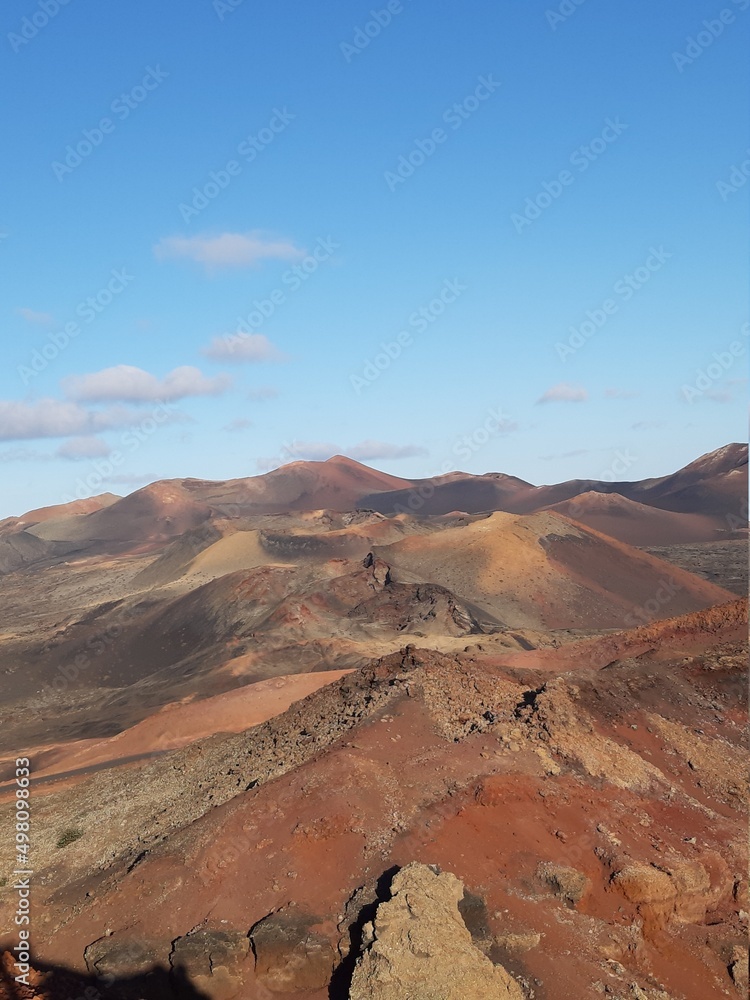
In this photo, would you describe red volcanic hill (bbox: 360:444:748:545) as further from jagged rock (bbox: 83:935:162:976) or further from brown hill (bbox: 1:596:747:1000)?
jagged rock (bbox: 83:935:162:976)

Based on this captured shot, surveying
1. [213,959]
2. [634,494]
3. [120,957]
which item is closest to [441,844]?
[213,959]

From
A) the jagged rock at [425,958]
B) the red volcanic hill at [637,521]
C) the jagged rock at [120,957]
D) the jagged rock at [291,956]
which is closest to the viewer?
the jagged rock at [425,958]

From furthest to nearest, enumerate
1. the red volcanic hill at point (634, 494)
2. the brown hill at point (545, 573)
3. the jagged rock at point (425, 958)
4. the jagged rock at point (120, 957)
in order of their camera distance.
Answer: the red volcanic hill at point (634, 494)
the brown hill at point (545, 573)
the jagged rock at point (120, 957)
the jagged rock at point (425, 958)

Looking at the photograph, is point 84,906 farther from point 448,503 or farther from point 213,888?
point 448,503

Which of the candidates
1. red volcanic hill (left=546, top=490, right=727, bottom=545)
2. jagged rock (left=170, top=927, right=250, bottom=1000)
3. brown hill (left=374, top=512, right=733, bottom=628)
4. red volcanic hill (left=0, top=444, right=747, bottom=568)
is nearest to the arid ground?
jagged rock (left=170, top=927, right=250, bottom=1000)

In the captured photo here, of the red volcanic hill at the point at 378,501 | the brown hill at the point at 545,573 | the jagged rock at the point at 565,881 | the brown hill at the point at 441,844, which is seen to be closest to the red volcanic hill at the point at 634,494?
the red volcanic hill at the point at 378,501

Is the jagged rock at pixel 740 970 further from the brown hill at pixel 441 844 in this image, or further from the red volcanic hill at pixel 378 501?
the red volcanic hill at pixel 378 501
